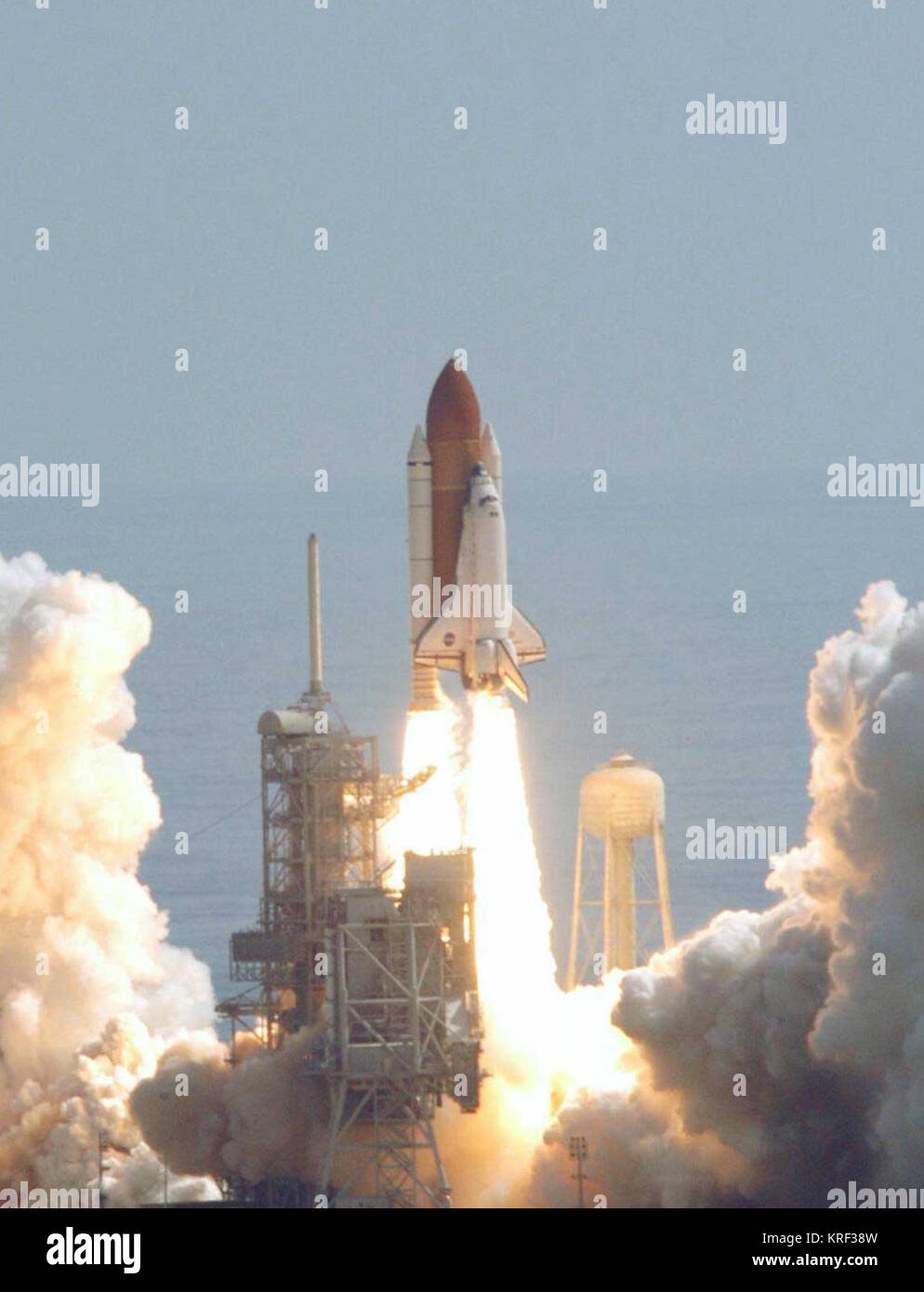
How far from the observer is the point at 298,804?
92062 millimetres

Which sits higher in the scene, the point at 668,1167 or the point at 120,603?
the point at 120,603

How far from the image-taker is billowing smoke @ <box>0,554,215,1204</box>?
9969 cm

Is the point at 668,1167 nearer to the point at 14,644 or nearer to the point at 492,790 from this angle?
the point at 492,790

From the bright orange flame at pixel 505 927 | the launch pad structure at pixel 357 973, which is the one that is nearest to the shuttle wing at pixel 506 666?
the bright orange flame at pixel 505 927

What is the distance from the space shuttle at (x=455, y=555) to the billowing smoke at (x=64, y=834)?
10.8m

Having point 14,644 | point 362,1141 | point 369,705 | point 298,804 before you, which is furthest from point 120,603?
point 369,705

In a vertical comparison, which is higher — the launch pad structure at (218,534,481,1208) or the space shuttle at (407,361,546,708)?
the space shuttle at (407,361,546,708)

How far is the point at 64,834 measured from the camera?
101 metres

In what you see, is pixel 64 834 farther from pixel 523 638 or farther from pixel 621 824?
pixel 621 824

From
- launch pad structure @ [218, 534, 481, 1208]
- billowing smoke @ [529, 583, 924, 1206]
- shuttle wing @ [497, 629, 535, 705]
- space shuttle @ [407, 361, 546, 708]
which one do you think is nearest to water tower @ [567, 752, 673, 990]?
shuttle wing @ [497, 629, 535, 705]

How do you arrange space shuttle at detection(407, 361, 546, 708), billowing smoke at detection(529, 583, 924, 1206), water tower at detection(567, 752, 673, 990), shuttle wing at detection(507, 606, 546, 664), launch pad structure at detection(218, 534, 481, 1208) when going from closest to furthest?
billowing smoke at detection(529, 583, 924, 1206), launch pad structure at detection(218, 534, 481, 1208), space shuttle at detection(407, 361, 546, 708), shuttle wing at detection(507, 606, 546, 664), water tower at detection(567, 752, 673, 990)

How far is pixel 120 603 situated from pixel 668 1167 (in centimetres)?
2297

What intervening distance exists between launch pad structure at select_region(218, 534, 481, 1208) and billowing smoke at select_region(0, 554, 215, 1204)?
7.43 m

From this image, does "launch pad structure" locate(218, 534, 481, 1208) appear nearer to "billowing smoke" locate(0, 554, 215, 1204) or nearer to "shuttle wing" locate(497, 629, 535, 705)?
"shuttle wing" locate(497, 629, 535, 705)
